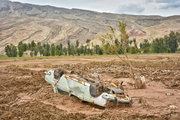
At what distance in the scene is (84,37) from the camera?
167m

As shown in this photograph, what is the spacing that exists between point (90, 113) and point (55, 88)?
3446 mm

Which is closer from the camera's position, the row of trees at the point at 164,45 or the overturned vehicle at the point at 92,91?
the overturned vehicle at the point at 92,91

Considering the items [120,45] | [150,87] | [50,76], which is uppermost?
[120,45]

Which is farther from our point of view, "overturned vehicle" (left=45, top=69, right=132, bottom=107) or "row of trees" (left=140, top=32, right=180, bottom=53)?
"row of trees" (left=140, top=32, right=180, bottom=53)

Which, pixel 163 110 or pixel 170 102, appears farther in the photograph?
pixel 170 102

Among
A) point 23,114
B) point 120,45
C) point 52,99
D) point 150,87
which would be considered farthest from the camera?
point 120,45

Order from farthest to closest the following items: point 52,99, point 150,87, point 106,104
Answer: point 150,87 < point 52,99 < point 106,104

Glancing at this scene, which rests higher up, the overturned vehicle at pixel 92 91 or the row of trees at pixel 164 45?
the row of trees at pixel 164 45

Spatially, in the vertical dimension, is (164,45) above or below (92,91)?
above

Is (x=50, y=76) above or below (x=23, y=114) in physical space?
above

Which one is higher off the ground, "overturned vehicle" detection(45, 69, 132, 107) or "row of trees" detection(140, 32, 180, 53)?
"row of trees" detection(140, 32, 180, 53)

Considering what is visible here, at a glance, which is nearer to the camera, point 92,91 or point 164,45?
point 92,91

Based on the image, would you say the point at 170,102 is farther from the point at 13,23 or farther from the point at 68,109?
the point at 13,23

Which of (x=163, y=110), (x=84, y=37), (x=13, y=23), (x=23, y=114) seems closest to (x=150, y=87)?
(x=163, y=110)
